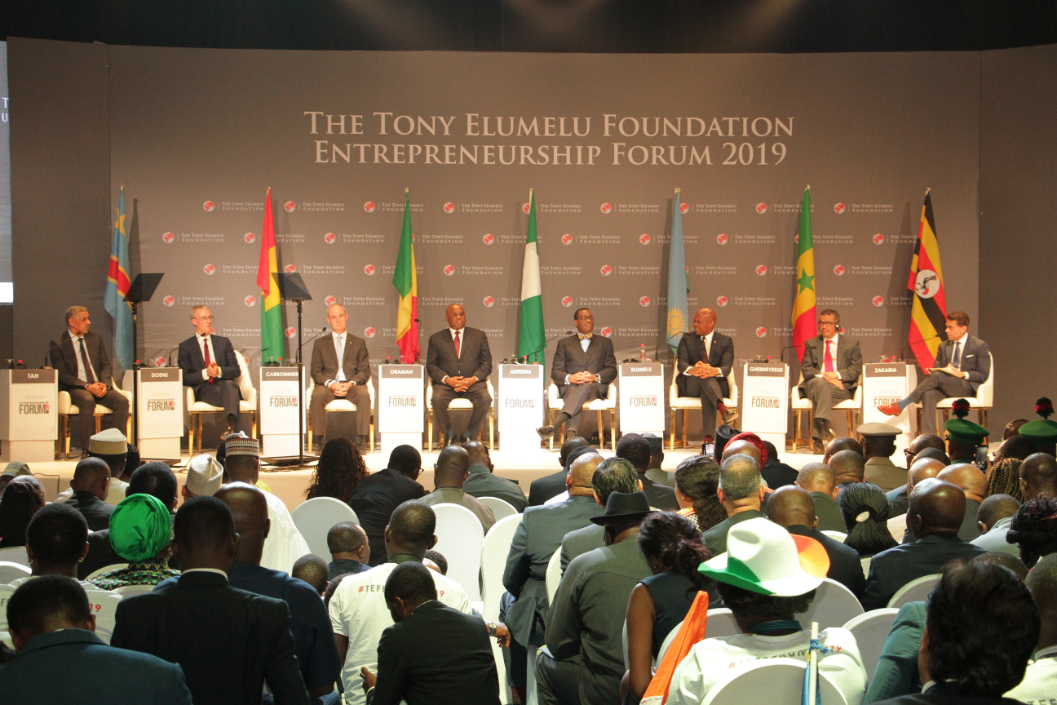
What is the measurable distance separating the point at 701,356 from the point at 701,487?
6.12 meters

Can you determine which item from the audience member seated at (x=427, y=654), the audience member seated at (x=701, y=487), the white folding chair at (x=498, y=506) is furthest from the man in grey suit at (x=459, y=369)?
the audience member seated at (x=427, y=654)

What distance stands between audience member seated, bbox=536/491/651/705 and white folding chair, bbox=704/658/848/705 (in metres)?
0.77

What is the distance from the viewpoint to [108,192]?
9461 mm

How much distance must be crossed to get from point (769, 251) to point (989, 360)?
236 cm

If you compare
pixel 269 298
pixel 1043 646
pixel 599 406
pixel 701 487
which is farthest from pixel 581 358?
pixel 1043 646

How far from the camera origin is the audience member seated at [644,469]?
153 inches

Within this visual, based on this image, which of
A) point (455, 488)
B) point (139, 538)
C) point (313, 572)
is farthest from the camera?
point (455, 488)

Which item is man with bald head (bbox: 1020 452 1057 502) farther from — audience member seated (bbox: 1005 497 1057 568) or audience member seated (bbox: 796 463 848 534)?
audience member seated (bbox: 1005 497 1057 568)

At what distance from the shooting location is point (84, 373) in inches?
333

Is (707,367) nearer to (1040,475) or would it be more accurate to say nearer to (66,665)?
(1040,475)

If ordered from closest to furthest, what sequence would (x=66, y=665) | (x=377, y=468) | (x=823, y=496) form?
(x=66, y=665) → (x=823, y=496) → (x=377, y=468)

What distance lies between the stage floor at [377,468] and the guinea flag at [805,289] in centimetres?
128

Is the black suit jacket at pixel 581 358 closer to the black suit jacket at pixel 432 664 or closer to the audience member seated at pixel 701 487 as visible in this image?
the audience member seated at pixel 701 487

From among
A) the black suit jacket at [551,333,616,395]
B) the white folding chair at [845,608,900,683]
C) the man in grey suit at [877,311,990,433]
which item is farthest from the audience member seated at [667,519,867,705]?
the black suit jacket at [551,333,616,395]
